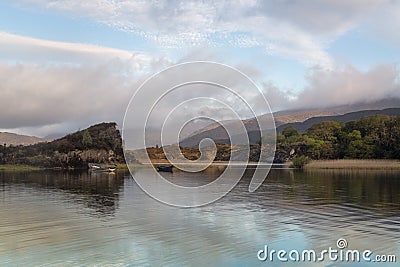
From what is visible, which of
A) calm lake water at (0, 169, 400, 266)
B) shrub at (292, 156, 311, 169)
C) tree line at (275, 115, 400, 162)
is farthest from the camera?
tree line at (275, 115, 400, 162)

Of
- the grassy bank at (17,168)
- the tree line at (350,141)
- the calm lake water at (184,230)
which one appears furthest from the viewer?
the tree line at (350,141)

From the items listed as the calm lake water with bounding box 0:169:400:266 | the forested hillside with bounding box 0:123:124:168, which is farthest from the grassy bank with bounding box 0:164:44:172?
the calm lake water with bounding box 0:169:400:266

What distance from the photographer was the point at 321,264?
11.5m

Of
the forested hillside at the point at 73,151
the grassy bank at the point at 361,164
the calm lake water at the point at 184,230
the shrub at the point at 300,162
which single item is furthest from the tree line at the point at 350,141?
the calm lake water at the point at 184,230

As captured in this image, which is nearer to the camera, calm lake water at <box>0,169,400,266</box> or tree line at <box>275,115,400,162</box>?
calm lake water at <box>0,169,400,266</box>

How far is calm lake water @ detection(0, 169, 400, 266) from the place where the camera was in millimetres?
12172

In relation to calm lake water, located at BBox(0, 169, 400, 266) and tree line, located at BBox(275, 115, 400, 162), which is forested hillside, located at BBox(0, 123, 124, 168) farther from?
calm lake water, located at BBox(0, 169, 400, 266)

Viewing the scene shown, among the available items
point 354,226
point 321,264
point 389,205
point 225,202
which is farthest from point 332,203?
point 321,264

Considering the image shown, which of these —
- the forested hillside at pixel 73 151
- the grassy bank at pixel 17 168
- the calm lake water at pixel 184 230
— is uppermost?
the forested hillside at pixel 73 151

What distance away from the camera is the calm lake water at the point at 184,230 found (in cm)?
1217

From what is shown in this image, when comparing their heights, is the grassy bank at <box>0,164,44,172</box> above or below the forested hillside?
below

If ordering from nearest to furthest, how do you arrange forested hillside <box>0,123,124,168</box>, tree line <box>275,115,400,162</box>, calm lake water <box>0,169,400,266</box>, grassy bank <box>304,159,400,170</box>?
calm lake water <box>0,169,400,266</box>
grassy bank <box>304,159,400,170</box>
tree line <box>275,115,400,162</box>
forested hillside <box>0,123,124,168</box>

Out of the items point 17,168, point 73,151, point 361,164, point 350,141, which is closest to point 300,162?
point 350,141

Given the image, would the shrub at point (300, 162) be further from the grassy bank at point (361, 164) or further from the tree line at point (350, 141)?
the tree line at point (350, 141)
